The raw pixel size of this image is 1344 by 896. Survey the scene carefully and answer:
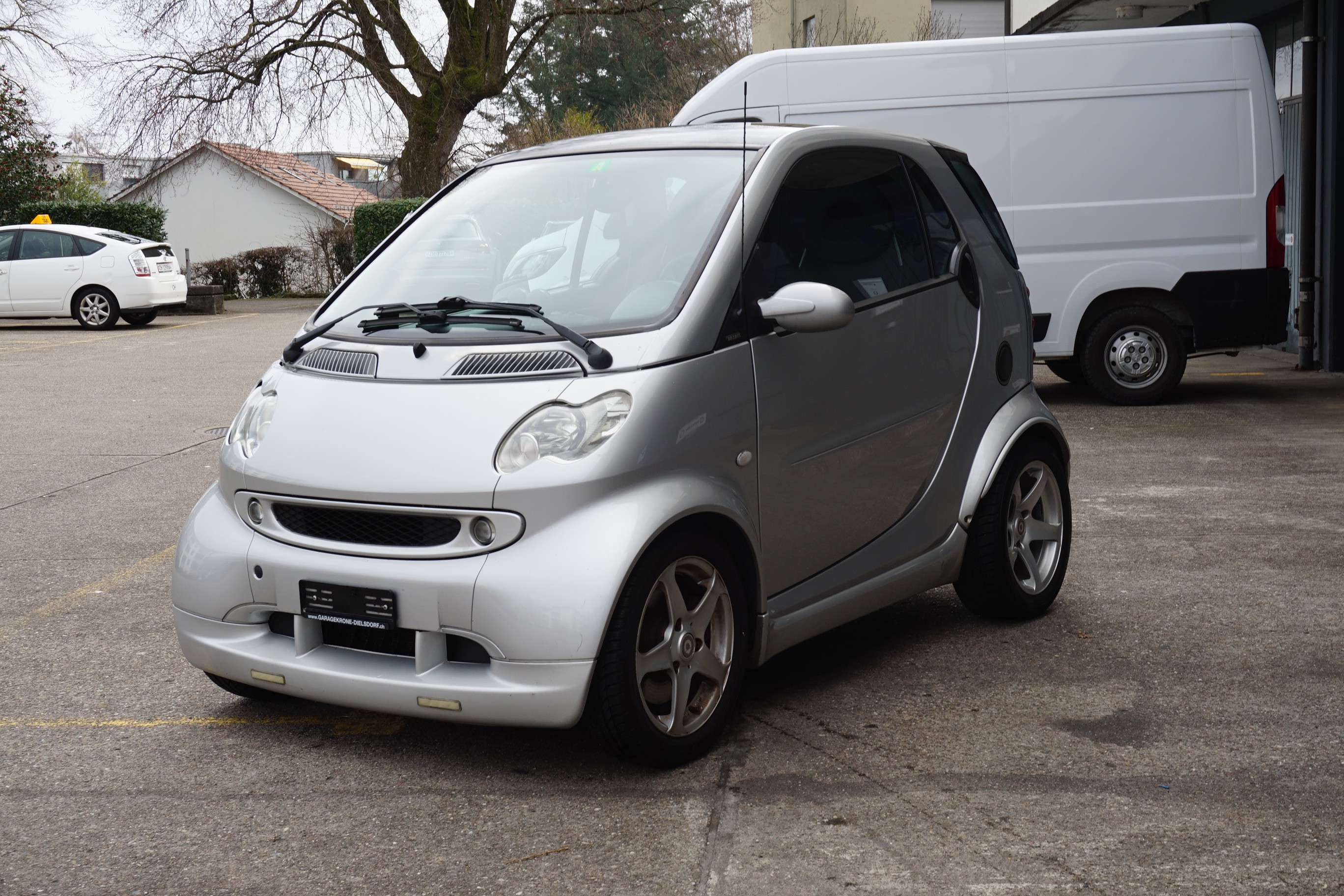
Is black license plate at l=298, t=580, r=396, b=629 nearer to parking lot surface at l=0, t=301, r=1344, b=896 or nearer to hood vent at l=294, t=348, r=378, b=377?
parking lot surface at l=0, t=301, r=1344, b=896

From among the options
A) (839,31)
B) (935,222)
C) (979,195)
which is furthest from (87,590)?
(839,31)

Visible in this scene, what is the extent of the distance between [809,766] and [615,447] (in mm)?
1002

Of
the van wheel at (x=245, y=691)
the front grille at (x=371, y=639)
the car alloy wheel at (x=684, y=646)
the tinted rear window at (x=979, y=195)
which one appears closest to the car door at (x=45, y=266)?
the van wheel at (x=245, y=691)

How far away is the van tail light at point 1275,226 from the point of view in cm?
1041

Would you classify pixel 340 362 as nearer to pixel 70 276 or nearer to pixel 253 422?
pixel 253 422

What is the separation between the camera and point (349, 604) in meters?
3.54

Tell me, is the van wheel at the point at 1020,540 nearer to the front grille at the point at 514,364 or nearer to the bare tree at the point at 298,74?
the front grille at the point at 514,364

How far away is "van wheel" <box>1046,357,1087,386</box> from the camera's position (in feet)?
39.8

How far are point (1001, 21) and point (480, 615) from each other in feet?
94.4

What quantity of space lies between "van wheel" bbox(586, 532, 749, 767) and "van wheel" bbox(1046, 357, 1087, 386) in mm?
8745

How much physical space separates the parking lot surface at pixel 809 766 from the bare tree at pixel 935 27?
22904 mm

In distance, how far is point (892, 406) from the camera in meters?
4.41

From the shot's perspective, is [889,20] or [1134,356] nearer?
[1134,356]

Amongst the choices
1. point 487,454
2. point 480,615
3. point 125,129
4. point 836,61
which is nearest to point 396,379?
point 487,454
